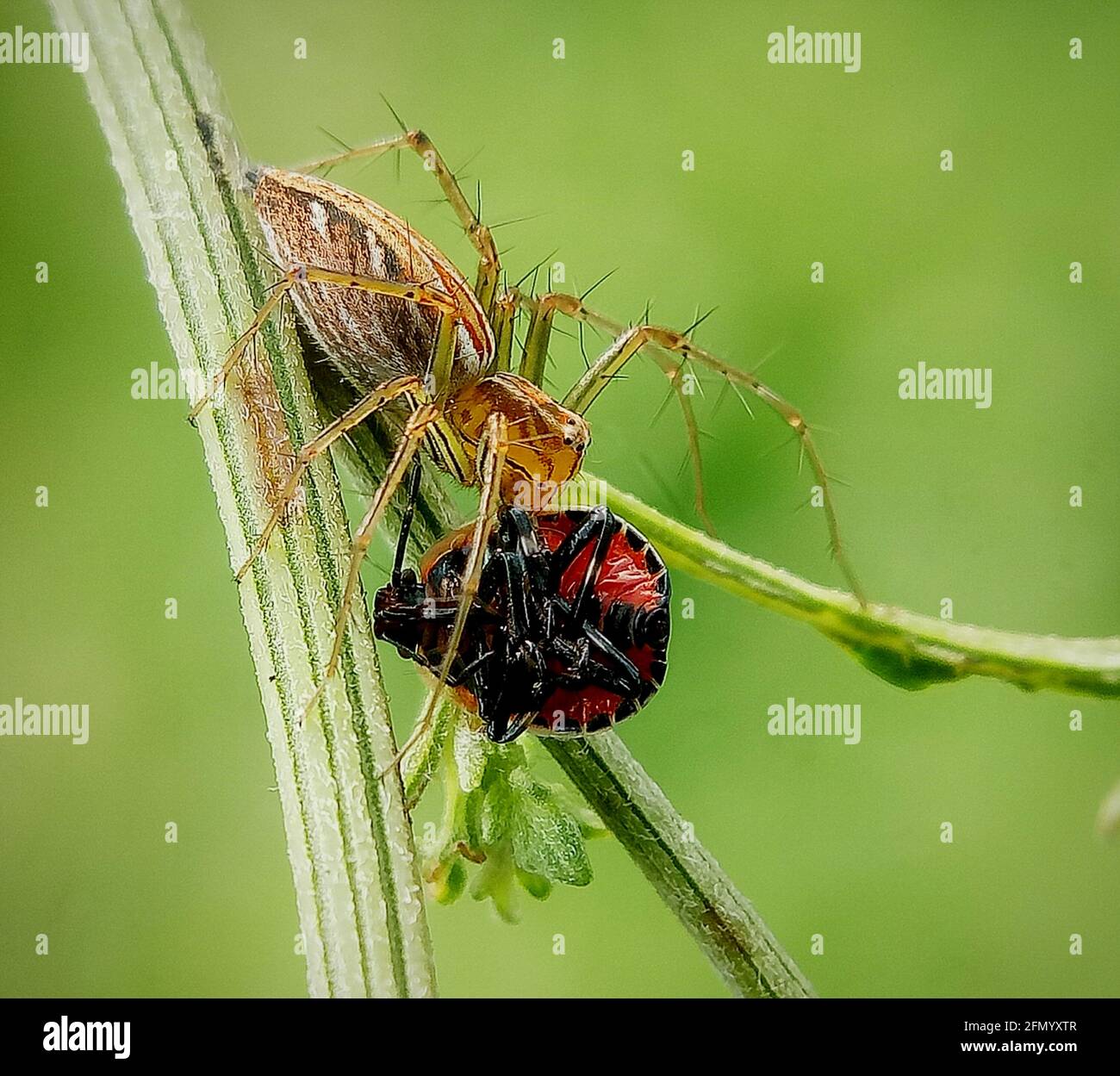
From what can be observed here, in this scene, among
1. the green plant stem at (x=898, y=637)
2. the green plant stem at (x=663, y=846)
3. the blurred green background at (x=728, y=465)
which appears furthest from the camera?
the blurred green background at (x=728, y=465)

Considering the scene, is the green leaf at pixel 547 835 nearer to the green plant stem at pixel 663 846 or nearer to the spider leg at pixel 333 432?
the green plant stem at pixel 663 846

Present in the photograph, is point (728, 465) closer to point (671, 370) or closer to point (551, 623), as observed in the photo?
point (671, 370)

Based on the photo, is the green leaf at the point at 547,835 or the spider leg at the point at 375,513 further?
the green leaf at the point at 547,835

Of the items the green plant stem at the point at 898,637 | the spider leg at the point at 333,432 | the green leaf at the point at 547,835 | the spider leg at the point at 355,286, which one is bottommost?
the green leaf at the point at 547,835

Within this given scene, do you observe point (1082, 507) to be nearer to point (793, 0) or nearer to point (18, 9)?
point (793, 0)

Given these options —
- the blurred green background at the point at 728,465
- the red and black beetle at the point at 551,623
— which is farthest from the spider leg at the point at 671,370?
the blurred green background at the point at 728,465
